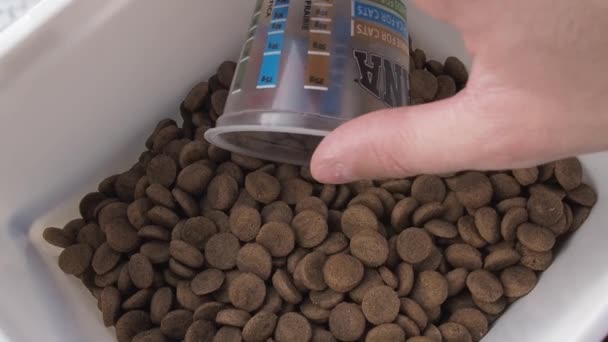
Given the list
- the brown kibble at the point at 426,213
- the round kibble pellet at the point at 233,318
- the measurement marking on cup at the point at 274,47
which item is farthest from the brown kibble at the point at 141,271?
the brown kibble at the point at 426,213

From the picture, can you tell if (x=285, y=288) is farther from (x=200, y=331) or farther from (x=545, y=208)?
(x=545, y=208)

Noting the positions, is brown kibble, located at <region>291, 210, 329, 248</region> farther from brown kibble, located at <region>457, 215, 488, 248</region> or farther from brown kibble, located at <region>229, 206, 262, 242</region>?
brown kibble, located at <region>457, 215, 488, 248</region>

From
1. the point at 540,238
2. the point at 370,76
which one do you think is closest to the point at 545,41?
the point at 370,76

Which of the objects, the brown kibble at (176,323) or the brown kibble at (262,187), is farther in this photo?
the brown kibble at (262,187)

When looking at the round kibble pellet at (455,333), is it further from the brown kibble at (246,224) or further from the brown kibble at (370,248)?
the brown kibble at (246,224)

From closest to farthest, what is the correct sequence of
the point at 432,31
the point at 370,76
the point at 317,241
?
the point at 370,76 → the point at 317,241 → the point at 432,31

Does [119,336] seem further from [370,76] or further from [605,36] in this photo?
[605,36]

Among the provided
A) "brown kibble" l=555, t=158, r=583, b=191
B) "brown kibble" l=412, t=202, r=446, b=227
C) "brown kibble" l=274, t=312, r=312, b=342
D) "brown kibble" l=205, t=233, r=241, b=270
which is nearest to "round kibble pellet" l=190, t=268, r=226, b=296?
"brown kibble" l=205, t=233, r=241, b=270
